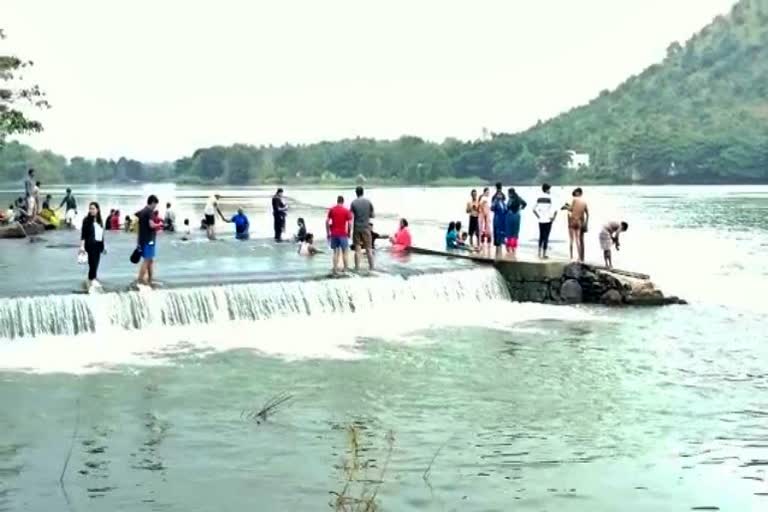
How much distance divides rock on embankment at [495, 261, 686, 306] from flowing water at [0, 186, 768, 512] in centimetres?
53

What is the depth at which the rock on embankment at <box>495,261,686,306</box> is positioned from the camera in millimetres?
26125

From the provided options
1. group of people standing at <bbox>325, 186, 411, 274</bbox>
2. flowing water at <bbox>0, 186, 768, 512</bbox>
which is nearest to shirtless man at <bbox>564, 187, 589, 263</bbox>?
flowing water at <bbox>0, 186, 768, 512</bbox>

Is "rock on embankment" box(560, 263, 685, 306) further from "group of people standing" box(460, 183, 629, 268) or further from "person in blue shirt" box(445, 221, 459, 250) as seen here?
"person in blue shirt" box(445, 221, 459, 250)

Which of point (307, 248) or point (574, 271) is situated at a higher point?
point (307, 248)

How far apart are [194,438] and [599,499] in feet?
17.1

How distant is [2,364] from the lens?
1753 cm

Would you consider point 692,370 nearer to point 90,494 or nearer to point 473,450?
point 473,450

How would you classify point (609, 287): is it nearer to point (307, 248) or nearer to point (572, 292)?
point (572, 292)

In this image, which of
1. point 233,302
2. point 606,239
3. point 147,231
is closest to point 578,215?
point 606,239

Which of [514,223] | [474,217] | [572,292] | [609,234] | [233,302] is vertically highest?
[474,217]

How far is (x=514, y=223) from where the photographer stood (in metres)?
28.6

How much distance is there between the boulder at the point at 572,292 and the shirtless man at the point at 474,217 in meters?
4.29

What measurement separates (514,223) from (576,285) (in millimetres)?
3058

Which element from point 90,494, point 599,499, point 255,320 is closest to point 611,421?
point 599,499
